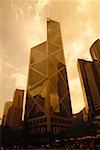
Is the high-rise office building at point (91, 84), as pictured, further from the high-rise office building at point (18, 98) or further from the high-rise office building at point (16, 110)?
the high-rise office building at point (16, 110)

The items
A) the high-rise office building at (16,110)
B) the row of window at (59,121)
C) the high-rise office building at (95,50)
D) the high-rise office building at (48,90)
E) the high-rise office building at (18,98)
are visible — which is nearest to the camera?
the row of window at (59,121)

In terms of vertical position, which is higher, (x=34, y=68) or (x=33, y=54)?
(x=33, y=54)

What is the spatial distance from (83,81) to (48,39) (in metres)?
27.6

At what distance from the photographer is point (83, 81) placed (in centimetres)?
7144

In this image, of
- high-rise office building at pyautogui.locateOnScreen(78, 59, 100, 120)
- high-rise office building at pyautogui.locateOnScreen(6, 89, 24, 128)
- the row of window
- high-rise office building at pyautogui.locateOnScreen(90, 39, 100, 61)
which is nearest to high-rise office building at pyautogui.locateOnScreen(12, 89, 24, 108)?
high-rise office building at pyautogui.locateOnScreen(6, 89, 24, 128)

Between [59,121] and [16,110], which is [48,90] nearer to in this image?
[59,121]

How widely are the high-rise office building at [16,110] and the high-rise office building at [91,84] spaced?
1484 inches

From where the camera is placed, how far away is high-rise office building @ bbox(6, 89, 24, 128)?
8650cm

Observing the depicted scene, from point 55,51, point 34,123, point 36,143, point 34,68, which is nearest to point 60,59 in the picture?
point 55,51

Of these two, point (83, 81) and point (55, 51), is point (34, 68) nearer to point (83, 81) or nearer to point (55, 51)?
point (55, 51)

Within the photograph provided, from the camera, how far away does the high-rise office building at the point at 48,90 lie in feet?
201

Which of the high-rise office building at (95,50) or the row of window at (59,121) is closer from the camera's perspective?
the row of window at (59,121)

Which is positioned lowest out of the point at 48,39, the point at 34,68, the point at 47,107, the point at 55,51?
the point at 47,107

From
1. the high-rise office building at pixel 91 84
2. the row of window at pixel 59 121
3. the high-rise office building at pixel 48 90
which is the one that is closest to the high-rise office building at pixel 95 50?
the high-rise office building at pixel 91 84
